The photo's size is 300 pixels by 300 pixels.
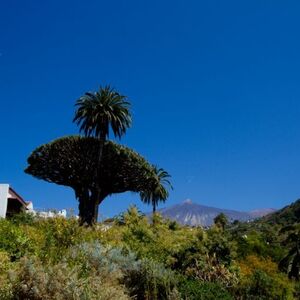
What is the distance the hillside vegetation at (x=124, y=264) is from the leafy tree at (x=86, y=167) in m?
24.6

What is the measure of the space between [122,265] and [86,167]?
138 ft

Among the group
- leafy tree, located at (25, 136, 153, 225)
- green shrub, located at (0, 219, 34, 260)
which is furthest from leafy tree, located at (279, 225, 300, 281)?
green shrub, located at (0, 219, 34, 260)

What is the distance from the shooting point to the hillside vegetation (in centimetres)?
1064

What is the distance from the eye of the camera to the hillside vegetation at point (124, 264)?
10.6m

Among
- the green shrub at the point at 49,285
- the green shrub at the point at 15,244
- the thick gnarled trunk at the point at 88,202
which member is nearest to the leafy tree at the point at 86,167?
the thick gnarled trunk at the point at 88,202

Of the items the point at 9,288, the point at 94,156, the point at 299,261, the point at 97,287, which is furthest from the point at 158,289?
the point at 94,156

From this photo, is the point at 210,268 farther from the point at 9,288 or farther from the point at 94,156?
the point at 94,156

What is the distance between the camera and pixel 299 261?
147ft

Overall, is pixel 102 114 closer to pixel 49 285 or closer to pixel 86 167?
pixel 86 167

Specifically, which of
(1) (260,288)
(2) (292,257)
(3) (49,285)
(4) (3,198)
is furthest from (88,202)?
(3) (49,285)

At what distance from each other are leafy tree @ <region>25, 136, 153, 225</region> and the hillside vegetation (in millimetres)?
24597

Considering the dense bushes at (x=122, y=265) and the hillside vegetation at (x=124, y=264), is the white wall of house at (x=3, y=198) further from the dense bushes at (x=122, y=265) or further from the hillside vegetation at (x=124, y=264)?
the dense bushes at (x=122, y=265)

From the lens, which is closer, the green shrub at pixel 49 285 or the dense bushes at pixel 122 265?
the green shrub at pixel 49 285

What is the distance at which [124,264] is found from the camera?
1619 centimetres
